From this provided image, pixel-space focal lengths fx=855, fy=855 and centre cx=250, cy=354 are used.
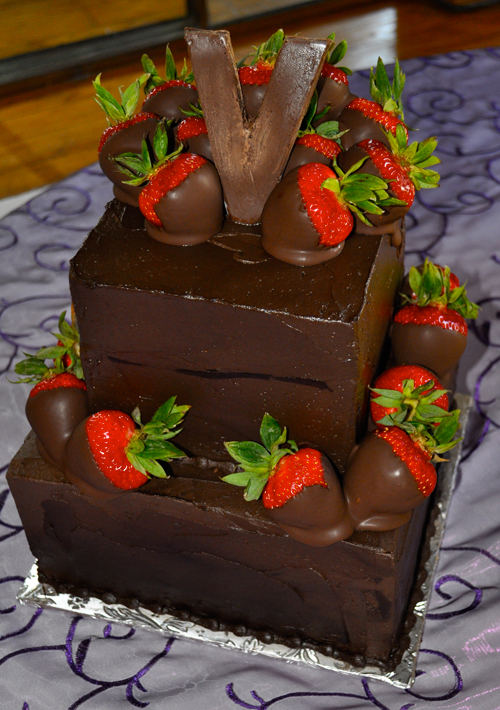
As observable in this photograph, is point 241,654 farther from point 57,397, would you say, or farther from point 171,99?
point 171,99

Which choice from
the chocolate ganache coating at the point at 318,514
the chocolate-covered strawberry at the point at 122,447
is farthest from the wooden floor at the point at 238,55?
the chocolate ganache coating at the point at 318,514

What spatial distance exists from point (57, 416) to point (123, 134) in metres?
0.49

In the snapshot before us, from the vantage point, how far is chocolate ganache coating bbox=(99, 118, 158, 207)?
1375 millimetres

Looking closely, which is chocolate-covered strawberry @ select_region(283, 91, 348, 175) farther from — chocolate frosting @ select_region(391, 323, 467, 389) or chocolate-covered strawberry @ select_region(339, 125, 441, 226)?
chocolate frosting @ select_region(391, 323, 467, 389)

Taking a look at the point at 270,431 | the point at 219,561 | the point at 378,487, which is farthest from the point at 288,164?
the point at 219,561

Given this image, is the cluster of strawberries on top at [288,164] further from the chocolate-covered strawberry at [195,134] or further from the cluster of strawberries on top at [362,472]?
the cluster of strawberries on top at [362,472]

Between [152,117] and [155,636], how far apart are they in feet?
3.15

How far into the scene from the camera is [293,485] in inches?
51.6

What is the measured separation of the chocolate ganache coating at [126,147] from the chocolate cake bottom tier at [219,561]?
0.49m

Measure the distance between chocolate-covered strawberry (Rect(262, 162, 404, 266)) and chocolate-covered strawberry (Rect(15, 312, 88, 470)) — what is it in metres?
0.46

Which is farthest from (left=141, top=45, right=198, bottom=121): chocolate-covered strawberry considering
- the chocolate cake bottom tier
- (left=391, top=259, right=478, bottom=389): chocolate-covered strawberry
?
the chocolate cake bottom tier

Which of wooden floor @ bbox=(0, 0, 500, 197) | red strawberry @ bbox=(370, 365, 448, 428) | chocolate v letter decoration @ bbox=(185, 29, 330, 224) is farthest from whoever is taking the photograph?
wooden floor @ bbox=(0, 0, 500, 197)

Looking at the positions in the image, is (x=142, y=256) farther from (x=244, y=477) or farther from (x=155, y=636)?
(x=155, y=636)

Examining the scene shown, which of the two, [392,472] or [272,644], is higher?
[392,472]
